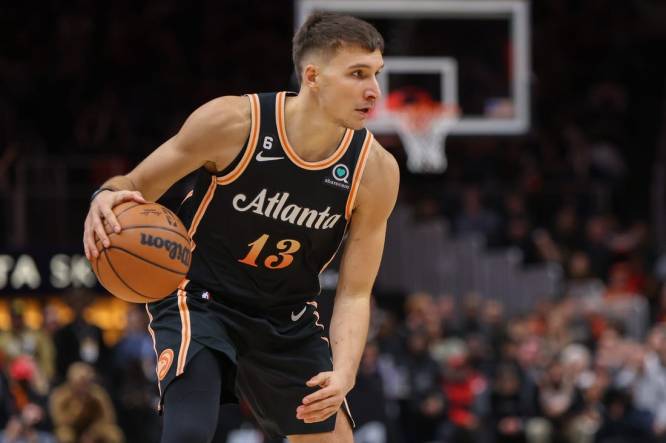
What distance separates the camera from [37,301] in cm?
1466

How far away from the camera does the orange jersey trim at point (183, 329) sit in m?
4.82

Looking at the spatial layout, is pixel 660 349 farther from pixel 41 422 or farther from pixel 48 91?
pixel 48 91

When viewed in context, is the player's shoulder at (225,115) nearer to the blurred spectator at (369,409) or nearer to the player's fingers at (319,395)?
the player's fingers at (319,395)

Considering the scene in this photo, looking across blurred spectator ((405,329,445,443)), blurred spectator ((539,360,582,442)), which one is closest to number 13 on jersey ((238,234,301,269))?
blurred spectator ((405,329,445,443))

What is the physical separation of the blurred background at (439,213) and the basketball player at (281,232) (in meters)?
3.56

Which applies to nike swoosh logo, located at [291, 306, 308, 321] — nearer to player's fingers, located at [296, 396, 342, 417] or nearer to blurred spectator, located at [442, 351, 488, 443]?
player's fingers, located at [296, 396, 342, 417]

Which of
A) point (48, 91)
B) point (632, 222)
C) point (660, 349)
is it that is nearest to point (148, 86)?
point (48, 91)

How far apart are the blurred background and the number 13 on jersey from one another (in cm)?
366

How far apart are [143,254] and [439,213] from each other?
13.3 m

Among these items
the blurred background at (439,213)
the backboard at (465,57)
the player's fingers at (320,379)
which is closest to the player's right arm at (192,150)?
the player's fingers at (320,379)

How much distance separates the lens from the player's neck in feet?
16.7

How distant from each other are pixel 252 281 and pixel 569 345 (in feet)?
28.7

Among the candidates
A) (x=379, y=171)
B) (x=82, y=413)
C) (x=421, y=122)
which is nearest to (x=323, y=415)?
Result: (x=379, y=171)

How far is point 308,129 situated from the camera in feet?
16.7
